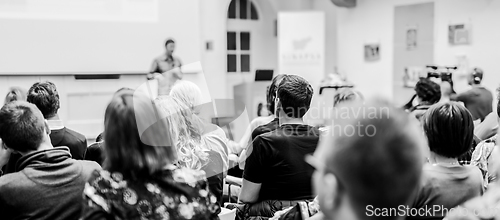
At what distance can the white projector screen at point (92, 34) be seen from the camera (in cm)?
686

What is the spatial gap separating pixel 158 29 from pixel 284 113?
19.5 feet

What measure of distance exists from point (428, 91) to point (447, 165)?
89.0 inches

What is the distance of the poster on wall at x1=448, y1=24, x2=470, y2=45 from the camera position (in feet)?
24.4

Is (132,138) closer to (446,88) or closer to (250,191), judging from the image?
(250,191)

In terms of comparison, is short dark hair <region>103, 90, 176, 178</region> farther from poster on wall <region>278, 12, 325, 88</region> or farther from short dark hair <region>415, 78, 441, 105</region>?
poster on wall <region>278, 12, 325, 88</region>

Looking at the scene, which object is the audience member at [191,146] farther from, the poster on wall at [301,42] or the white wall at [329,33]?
the white wall at [329,33]

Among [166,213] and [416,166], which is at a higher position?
[416,166]

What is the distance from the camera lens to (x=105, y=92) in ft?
24.8

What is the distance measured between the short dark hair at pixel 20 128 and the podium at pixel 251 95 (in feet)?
22.3

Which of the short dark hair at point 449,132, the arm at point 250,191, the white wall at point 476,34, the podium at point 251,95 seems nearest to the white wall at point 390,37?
the white wall at point 476,34

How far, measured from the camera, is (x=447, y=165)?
174 cm

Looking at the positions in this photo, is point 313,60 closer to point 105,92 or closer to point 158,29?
point 158,29

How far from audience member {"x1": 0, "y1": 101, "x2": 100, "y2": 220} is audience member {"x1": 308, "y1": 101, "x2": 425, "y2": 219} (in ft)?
3.83

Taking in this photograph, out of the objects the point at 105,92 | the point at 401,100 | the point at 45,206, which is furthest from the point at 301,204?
the point at 401,100
